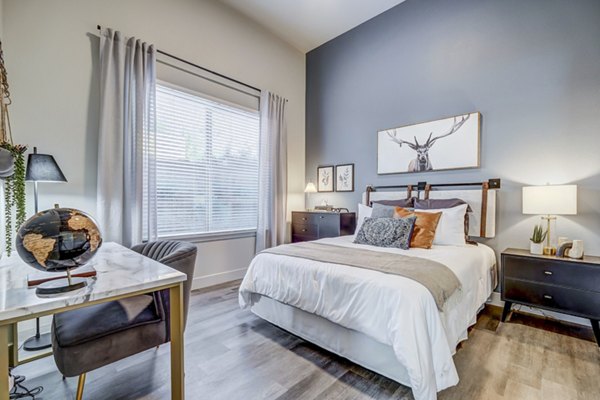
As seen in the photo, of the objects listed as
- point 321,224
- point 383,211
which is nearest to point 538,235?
point 383,211

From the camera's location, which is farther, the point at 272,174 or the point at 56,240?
the point at 272,174

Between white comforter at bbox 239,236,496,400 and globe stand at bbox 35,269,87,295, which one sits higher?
globe stand at bbox 35,269,87,295

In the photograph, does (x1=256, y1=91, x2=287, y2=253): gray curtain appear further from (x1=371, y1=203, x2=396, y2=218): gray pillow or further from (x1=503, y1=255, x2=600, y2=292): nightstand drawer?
(x1=503, y1=255, x2=600, y2=292): nightstand drawer

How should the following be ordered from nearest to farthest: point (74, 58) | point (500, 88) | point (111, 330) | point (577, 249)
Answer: point (111, 330), point (577, 249), point (74, 58), point (500, 88)

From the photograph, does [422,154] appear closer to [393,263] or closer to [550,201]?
[550,201]

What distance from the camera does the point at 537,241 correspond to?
8.25 feet

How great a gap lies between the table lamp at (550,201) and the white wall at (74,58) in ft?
11.5

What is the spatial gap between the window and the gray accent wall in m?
1.57

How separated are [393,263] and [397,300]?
0.43 meters

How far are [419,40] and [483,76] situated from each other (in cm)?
97

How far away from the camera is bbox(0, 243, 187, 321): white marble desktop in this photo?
877mm

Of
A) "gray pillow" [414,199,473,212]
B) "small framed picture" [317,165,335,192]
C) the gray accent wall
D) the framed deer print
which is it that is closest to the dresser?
the gray accent wall

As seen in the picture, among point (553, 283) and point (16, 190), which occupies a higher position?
point (16, 190)

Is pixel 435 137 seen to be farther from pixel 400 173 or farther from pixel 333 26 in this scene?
pixel 333 26
